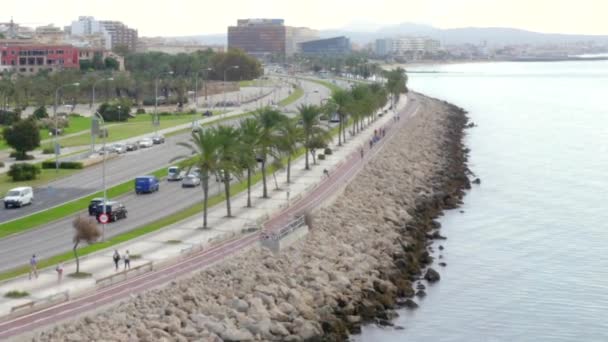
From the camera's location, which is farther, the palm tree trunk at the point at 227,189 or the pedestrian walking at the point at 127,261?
the palm tree trunk at the point at 227,189

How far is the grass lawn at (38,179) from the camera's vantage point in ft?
194

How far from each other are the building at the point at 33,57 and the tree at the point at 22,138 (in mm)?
87516

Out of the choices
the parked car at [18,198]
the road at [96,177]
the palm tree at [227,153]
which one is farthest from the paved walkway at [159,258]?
the parked car at [18,198]

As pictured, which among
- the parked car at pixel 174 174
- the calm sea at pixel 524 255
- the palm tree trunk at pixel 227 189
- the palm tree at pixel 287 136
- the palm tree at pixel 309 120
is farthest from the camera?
the palm tree at pixel 309 120

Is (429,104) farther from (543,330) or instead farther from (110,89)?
(543,330)

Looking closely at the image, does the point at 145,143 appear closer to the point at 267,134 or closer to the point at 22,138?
the point at 22,138

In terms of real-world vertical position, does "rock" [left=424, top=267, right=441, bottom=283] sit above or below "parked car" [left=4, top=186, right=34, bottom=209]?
below

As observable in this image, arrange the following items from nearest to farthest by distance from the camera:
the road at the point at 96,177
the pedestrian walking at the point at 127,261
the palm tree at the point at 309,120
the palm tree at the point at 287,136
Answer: the pedestrian walking at the point at 127,261
the road at the point at 96,177
the palm tree at the point at 287,136
the palm tree at the point at 309,120

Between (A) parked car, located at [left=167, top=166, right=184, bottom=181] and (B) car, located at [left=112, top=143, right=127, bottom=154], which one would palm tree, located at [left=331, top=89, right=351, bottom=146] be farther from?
(A) parked car, located at [left=167, top=166, right=184, bottom=181]

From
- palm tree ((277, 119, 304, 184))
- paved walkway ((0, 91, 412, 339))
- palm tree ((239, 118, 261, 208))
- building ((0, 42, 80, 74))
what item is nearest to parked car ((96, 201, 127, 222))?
paved walkway ((0, 91, 412, 339))

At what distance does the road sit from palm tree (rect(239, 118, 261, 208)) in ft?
33.9

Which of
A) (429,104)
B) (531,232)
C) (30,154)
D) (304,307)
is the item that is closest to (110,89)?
(429,104)

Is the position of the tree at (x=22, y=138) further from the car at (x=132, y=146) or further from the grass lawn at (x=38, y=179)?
the car at (x=132, y=146)

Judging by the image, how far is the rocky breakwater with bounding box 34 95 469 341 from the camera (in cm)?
3231
